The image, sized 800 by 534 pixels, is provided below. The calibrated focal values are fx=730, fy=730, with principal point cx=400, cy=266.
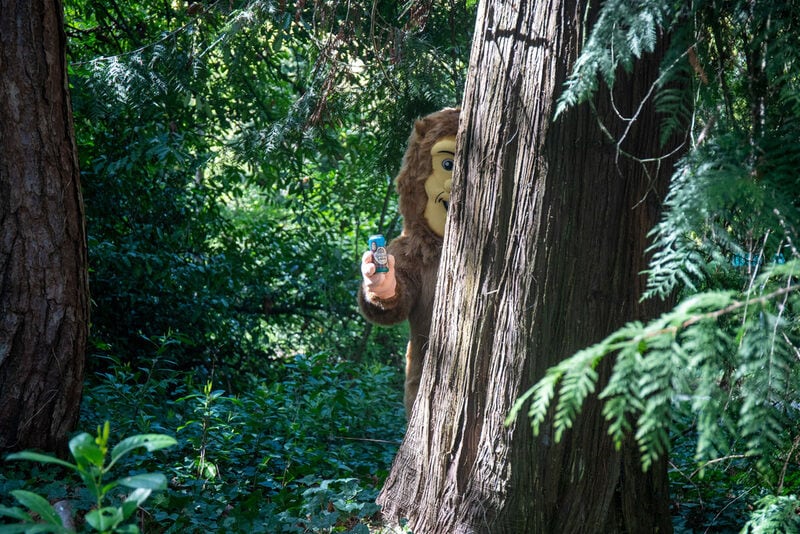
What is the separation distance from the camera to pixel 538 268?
2371mm

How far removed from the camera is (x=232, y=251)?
6.39 meters

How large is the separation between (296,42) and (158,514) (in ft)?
13.6

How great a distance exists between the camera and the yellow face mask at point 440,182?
12.2 ft

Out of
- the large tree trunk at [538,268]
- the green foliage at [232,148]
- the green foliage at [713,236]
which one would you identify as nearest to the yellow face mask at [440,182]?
the green foliage at [232,148]

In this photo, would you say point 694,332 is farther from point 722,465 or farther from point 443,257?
point 722,465

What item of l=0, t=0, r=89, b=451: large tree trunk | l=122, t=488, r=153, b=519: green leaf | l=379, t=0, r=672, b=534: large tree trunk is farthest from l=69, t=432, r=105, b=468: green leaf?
l=0, t=0, r=89, b=451: large tree trunk

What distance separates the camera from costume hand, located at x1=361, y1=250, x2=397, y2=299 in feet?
11.2

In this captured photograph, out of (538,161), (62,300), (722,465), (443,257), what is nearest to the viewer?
(538,161)

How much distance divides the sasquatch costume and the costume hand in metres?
0.04

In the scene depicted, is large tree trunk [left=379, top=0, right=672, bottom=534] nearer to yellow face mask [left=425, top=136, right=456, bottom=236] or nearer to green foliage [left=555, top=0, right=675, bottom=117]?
green foliage [left=555, top=0, right=675, bottom=117]

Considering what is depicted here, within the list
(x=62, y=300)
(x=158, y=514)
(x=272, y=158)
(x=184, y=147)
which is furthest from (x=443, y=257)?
(x=184, y=147)

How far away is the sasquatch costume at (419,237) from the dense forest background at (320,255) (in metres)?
0.56

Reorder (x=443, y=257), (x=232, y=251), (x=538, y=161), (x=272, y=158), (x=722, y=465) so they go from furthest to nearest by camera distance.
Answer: (x=232, y=251)
(x=272, y=158)
(x=722, y=465)
(x=443, y=257)
(x=538, y=161)

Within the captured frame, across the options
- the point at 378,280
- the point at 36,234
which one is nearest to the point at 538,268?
the point at 378,280
